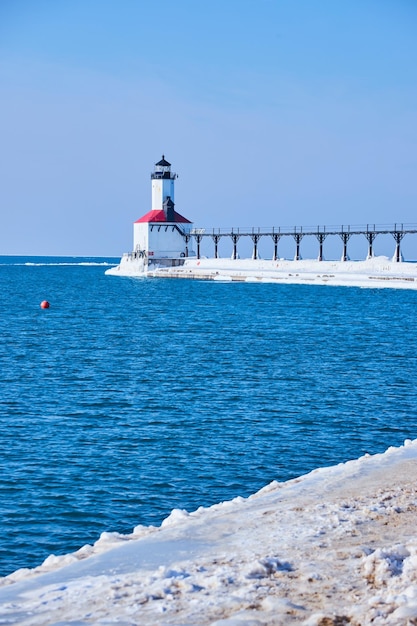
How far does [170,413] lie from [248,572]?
43.5 feet

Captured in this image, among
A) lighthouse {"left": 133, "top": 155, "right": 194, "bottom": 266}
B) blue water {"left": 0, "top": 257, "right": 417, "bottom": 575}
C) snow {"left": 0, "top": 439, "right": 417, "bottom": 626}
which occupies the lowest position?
blue water {"left": 0, "top": 257, "right": 417, "bottom": 575}

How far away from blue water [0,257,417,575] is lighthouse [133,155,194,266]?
55465 millimetres

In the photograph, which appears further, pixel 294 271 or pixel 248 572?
pixel 294 271

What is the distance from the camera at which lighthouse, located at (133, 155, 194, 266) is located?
102250mm

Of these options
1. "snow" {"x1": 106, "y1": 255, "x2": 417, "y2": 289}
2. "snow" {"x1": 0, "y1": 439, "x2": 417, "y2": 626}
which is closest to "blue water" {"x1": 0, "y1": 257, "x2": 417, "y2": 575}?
"snow" {"x1": 0, "y1": 439, "x2": 417, "y2": 626}

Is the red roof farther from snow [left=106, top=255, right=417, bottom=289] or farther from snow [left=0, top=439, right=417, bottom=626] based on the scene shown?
snow [left=0, top=439, right=417, bottom=626]

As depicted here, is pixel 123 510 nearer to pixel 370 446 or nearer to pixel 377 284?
pixel 370 446

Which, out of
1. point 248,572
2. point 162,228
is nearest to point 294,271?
point 162,228

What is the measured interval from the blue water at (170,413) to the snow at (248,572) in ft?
8.45

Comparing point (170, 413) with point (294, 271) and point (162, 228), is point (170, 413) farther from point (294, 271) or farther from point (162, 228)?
point (162, 228)

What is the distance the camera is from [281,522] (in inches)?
403

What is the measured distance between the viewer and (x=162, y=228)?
336 feet

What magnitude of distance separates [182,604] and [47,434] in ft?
38.2

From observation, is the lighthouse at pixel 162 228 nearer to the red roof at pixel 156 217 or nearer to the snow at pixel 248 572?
the red roof at pixel 156 217
